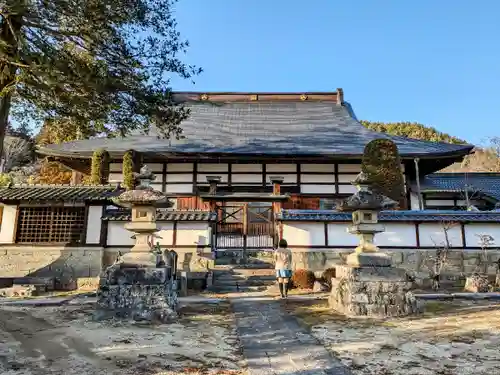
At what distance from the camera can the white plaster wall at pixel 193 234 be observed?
504 inches

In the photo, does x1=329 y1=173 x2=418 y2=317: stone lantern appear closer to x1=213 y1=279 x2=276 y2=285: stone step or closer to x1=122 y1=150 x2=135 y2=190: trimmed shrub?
x1=213 y1=279 x2=276 y2=285: stone step

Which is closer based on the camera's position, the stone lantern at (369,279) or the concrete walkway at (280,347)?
the concrete walkway at (280,347)

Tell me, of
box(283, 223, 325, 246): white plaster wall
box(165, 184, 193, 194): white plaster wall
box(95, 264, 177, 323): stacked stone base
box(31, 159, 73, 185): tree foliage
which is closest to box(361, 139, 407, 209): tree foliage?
box(283, 223, 325, 246): white plaster wall

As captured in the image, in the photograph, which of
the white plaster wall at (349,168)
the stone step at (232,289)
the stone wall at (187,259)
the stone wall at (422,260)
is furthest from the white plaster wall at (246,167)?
the stone step at (232,289)

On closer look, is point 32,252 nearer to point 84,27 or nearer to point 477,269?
point 84,27

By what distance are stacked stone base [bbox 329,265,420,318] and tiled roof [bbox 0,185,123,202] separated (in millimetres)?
9239

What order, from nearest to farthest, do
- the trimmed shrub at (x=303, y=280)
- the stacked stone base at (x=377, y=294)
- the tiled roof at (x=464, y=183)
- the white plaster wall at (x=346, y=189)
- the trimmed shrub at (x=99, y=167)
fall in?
the stacked stone base at (x=377, y=294) → the trimmed shrub at (x=303, y=280) → the trimmed shrub at (x=99, y=167) → the white plaster wall at (x=346, y=189) → the tiled roof at (x=464, y=183)

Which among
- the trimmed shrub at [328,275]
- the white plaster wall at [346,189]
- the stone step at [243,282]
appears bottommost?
the stone step at [243,282]

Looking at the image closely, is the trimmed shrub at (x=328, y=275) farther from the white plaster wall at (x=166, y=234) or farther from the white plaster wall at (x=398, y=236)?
the white plaster wall at (x=166, y=234)

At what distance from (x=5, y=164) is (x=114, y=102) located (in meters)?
30.3

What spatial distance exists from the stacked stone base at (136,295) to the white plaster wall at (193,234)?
18.2 ft

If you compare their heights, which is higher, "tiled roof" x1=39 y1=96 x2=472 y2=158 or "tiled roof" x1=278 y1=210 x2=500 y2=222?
"tiled roof" x1=39 y1=96 x2=472 y2=158

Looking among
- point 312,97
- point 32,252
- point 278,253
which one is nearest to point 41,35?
point 278,253

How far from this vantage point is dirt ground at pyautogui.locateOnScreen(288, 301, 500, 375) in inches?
161
